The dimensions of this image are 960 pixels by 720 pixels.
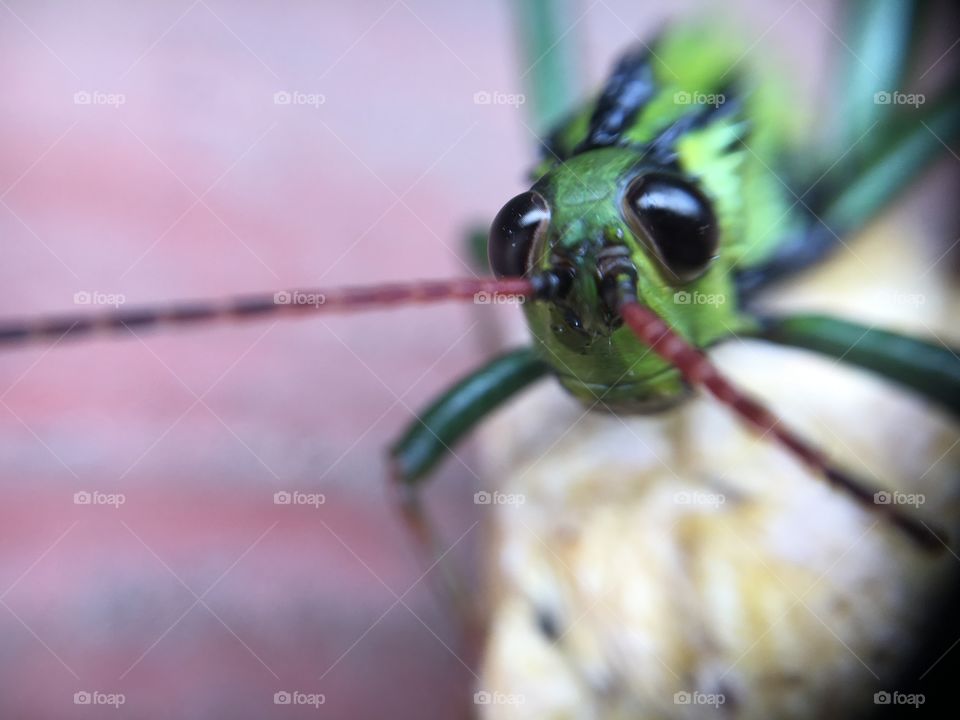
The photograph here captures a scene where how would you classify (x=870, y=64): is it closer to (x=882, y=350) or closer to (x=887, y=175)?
(x=887, y=175)

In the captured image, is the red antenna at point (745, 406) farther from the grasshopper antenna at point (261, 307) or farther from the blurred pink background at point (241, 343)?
the blurred pink background at point (241, 343)

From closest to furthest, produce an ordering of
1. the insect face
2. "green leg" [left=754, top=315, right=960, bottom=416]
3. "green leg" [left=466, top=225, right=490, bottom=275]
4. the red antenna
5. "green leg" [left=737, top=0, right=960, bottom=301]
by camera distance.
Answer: the red antenna < the insect face < "green leg" [left=754, top=315, right=960, bottom=416] < "green leg" [left=737, top=0, right=960, bottom=301] < "green leg" [left=466, top=225, right=490, bottom=275]

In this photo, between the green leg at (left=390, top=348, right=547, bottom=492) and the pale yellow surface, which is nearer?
the pale yellow surface

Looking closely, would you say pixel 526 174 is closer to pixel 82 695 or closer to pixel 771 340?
pixel 771 340

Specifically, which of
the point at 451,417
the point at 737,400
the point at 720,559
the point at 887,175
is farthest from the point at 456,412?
the point at 887,175

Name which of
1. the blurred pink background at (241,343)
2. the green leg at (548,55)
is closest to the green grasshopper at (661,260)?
the blurred pink background at (241,343)

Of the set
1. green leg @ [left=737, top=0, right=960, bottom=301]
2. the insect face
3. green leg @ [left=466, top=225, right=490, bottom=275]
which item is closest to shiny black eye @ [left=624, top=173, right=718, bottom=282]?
the insect face

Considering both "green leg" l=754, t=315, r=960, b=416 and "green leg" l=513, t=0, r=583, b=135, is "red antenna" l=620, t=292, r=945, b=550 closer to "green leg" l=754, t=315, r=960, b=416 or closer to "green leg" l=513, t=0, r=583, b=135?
"green leg" l=754, t=315, r=960, b=416

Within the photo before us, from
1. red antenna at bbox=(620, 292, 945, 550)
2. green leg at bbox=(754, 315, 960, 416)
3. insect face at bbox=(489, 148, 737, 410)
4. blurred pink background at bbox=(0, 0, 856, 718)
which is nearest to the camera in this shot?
red antenna at bbox=(620, 292, 945, 550)
